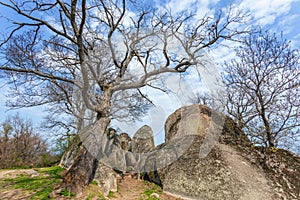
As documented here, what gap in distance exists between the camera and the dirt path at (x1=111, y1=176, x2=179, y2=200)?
6410 mm

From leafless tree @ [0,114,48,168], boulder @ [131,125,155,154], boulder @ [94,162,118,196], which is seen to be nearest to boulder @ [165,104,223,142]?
boulder @ [131,125,155,154]

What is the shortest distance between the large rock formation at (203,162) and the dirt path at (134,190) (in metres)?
0.33

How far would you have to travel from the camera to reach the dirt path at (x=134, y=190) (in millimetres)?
6410

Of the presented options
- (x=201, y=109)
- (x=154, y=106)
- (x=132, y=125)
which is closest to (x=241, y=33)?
(x=201, y=109)

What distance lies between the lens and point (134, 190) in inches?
289

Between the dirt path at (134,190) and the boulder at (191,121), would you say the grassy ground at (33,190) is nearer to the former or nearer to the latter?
the dirt path at (134,190)

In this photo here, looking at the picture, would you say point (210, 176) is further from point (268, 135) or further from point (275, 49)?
point (275, 49)

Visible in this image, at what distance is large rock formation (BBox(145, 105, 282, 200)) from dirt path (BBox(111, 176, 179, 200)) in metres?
0.33

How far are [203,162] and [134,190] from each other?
9.61 ft

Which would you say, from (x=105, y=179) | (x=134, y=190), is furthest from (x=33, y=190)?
(x=134, y=190)

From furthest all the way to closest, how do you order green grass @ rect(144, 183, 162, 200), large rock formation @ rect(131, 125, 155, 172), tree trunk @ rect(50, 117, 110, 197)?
large rock formation @ rect(131, 125, 155, 172)
green grass @ rect(144, 183, 162, 200)
tree trunk @ rect(50, 117, 110, 197)

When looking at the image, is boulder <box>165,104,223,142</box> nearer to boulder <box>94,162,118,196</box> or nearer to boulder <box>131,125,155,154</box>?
boulder <box>131,125,155,154</box>

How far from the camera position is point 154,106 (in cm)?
1036

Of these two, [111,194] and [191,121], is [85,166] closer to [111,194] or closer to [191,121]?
[111,194]
